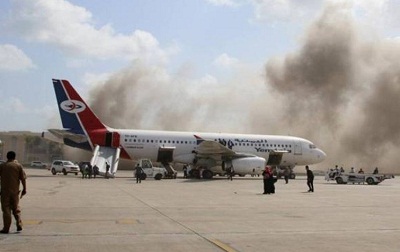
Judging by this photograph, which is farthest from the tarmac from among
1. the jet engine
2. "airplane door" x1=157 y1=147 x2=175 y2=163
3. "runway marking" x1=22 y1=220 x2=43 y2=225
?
"airplane door" x1=157 y1=147 x2=175 y2=163

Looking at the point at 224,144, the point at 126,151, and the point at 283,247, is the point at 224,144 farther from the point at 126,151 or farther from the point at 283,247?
the point at 283,247

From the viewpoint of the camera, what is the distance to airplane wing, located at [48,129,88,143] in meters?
41.8

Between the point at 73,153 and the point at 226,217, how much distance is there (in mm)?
82356

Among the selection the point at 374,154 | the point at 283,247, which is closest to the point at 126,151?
the point at 283,247

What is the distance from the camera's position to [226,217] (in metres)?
13.0

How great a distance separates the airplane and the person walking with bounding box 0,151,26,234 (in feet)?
97.9

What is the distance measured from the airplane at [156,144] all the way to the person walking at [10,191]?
97.9 feet

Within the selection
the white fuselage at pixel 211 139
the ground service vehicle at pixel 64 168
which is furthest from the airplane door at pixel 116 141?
the ground service vehicle at pixel 64 168

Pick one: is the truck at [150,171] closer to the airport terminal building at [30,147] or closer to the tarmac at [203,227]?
the tarmac at [203,227]

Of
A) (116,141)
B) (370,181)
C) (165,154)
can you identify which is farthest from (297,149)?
(116,141)

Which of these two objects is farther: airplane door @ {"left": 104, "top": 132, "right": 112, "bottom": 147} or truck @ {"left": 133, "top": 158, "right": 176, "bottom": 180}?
airplane door @ {"left": 104, "top": 132, "right": 112, "bottom": 147}

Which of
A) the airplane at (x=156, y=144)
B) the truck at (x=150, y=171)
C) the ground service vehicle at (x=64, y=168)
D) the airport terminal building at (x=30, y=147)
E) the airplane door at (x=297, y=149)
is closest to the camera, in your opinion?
the truck at (x=150, y=171)

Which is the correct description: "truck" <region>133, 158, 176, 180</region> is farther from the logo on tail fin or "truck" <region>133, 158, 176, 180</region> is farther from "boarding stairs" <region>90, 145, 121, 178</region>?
the logo on tail fin

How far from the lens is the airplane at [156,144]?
136ft
